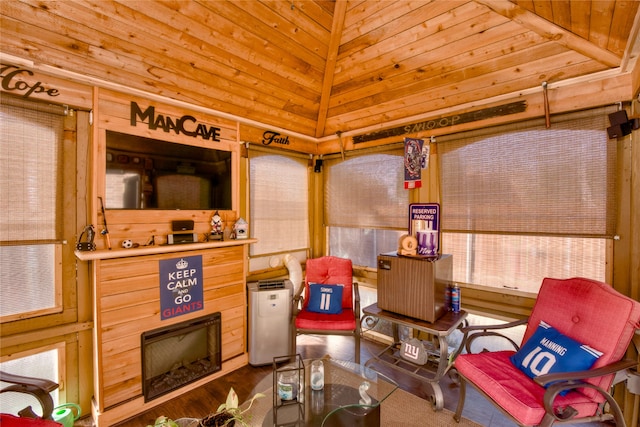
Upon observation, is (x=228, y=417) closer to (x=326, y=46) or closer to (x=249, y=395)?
(x=249, y=395)

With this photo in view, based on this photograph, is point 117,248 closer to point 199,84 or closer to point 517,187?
point 199,84

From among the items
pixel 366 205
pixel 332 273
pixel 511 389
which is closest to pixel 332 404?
pixel 511 389

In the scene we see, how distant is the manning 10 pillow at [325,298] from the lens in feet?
9.97

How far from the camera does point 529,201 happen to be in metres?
2.52

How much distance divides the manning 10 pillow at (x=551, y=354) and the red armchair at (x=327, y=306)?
1327 millimetres

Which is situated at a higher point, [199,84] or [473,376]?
[199,84]

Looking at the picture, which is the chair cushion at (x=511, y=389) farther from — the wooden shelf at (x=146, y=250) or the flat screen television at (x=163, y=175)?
the flat screen television at (x=163, y=175)

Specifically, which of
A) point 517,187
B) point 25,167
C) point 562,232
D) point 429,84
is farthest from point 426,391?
point 25,167

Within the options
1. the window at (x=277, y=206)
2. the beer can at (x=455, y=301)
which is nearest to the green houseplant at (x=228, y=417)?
the beer can at (x=455, y=301)

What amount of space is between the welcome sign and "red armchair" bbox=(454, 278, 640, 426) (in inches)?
89.1

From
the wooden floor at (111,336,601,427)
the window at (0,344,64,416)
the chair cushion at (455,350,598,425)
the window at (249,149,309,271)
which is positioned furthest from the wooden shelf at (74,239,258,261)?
the chair cushion at (455,350,598,425)

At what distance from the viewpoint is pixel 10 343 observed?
197 centimetres

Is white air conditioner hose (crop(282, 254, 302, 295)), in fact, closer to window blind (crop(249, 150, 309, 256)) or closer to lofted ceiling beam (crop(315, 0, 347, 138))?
window blind (crop(249, 150, 309, 256))

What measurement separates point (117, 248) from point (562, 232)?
3670 mm
